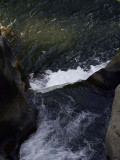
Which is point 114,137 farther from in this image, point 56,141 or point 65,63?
point 65,63

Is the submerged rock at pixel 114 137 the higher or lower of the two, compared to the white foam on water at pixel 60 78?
higher

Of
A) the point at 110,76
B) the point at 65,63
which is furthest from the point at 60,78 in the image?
the point at 110,76

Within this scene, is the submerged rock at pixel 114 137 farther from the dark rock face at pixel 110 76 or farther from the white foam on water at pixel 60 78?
the white foam on water at pixel 60 78

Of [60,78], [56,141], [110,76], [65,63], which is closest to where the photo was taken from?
[56,141]

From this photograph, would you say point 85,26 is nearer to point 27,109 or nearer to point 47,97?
point 47,97

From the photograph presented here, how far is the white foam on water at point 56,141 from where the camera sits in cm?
1101

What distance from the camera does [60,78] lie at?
1486 centimetres

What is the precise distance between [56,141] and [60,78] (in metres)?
4.15

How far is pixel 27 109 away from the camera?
483 inches

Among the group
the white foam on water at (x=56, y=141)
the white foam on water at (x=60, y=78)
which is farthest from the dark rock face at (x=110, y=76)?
the white foam on water at (x=56, y=141)

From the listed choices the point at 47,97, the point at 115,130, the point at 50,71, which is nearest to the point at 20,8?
the point at 50,71

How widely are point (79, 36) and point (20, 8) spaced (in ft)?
17.8

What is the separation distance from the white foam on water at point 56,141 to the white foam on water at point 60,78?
241cm

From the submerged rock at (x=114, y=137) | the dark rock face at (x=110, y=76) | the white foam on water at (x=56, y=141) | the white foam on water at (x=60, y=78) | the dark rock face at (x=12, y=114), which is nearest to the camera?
the submerged rock at (x=114, y=137)
